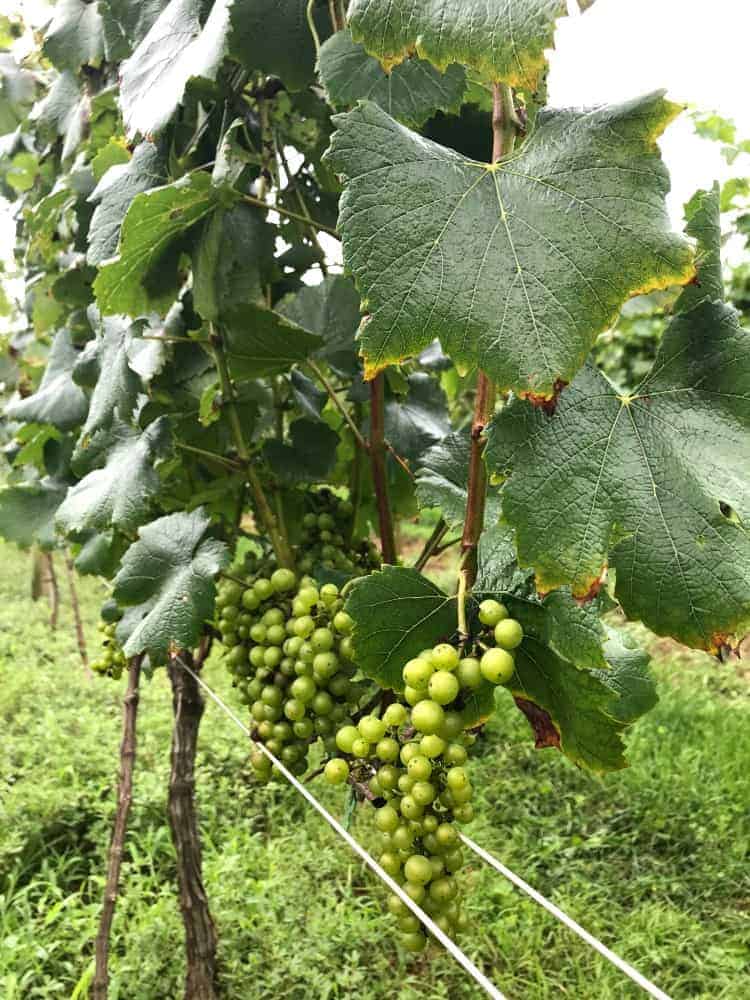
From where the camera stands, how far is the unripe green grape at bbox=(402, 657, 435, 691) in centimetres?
83

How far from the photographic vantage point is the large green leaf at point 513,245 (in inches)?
30.0

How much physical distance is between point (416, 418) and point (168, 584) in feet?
2.00

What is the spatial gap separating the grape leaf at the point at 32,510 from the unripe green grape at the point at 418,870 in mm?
1889

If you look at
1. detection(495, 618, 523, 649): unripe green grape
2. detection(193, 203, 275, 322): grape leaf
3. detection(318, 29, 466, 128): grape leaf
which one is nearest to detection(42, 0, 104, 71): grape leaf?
detection(193, 203, 275, 322): grape leaf

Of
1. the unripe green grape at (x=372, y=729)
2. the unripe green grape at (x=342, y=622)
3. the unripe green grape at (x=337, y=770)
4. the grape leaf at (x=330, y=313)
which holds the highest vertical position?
the grape leaf at (x=330, y=313)

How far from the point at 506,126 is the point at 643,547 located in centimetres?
46

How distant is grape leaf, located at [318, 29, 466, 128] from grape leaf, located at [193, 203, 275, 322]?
342 mm

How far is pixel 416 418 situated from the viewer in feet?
5.71

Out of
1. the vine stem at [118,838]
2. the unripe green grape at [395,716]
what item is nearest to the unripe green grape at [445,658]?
the unripe green grape at [395,716]

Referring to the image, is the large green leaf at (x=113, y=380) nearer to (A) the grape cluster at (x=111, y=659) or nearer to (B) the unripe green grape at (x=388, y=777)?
(A) the grape cluster at (x=111, y=659)

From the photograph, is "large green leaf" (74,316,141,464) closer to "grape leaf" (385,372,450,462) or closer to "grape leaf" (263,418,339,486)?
"grape leaf" (263,418,339,486)

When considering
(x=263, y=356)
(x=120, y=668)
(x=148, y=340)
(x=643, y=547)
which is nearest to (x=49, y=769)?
(x=120, y=668)

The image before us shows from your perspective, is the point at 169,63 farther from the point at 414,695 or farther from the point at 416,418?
the point at 414,695

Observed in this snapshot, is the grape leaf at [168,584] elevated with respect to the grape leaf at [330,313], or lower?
lower
